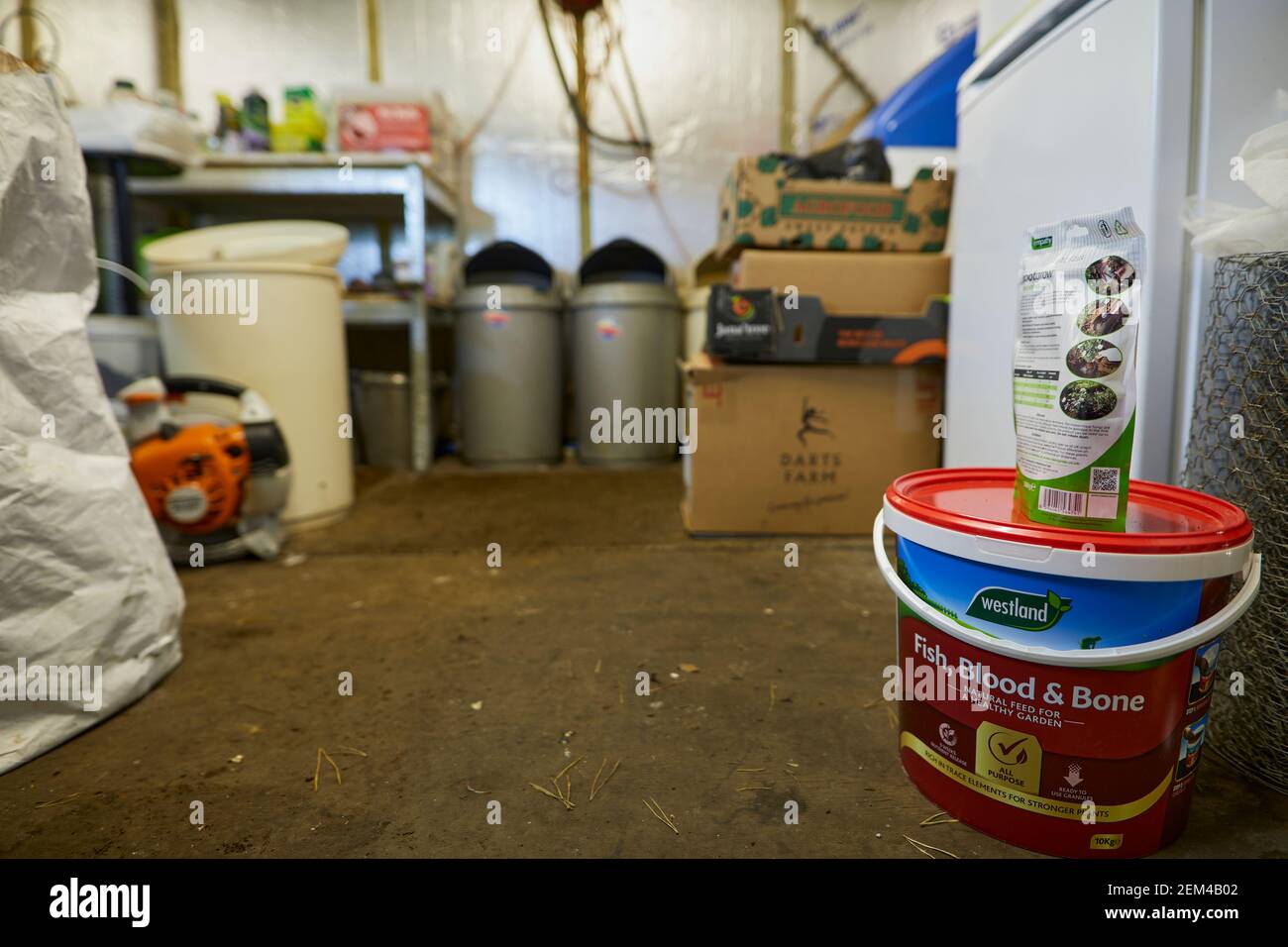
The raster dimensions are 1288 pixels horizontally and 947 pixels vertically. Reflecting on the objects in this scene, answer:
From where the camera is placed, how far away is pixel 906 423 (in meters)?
1.67

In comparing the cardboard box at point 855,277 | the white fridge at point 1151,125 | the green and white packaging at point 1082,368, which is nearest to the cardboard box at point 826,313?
the cardboard box at point 855,277

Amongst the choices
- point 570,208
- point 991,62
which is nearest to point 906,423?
point 991,62

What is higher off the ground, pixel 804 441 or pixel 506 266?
pixel 506 266

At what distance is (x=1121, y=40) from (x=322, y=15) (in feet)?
10.7

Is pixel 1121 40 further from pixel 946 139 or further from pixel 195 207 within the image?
pixel 195 207

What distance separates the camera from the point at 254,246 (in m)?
1.80

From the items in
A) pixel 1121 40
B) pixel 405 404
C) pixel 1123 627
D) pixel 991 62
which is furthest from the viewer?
pixel 405 404

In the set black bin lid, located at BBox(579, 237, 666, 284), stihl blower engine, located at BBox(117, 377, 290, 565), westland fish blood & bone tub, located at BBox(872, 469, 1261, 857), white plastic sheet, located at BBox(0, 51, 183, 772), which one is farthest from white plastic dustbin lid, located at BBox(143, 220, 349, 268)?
westland fish blood & bone tub, located at BBox(872, 469, 1261, 857)

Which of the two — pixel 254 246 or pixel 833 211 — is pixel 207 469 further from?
pixel 833 211

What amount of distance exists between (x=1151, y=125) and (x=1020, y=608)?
61 cm

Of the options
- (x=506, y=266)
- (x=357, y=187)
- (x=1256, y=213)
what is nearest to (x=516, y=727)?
(x=1256, y=213)

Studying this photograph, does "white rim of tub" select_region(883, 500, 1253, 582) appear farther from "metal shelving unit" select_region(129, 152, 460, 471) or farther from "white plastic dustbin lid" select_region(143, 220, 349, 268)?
"metal shelving unit" select_region(129, 152, 460, 471)

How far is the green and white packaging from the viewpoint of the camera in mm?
602

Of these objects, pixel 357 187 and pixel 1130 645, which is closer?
pixel 1130 645
